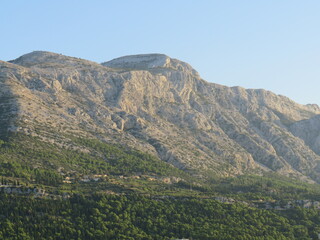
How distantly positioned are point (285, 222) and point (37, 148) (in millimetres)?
104717

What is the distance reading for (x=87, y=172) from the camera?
19162 cm

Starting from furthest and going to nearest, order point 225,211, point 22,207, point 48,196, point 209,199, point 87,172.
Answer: point 87,172
point 209,199
point 225,211
point 48,196
point 22,207

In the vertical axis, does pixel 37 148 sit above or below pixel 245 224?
above

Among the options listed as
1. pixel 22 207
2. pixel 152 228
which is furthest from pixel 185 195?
pixel 22 207

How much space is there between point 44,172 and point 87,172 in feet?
70.3

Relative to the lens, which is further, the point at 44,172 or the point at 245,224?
the point at 44,172

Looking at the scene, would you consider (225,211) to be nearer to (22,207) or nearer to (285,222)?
(285,222)

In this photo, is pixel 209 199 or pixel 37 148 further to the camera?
pixel 37 148

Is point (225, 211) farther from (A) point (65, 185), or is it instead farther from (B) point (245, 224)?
(A) point (65, 185)

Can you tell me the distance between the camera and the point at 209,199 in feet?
573

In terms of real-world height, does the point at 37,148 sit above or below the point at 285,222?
above

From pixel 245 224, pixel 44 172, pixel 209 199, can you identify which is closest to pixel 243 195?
pixel 209 199

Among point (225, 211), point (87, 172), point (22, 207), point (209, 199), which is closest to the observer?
point (22, 207)

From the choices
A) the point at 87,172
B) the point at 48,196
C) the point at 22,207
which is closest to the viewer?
the point at 22,207
